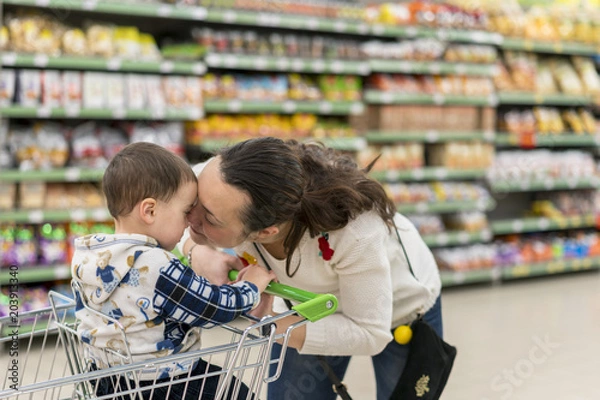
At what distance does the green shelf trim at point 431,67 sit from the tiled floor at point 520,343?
165 centimetres

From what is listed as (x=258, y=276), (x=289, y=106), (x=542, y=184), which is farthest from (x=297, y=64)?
(x=258, y=276)

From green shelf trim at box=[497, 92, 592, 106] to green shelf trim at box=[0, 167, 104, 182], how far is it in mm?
3234

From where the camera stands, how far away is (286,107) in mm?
4598

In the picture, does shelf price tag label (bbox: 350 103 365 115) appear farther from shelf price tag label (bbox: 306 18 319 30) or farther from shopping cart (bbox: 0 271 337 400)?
shopping cart (bbox: 0 271 337 400)

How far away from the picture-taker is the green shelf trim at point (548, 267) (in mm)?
5636

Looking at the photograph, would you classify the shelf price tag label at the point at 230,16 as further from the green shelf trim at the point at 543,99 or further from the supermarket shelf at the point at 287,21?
the green shelf trim at the point at 543,99

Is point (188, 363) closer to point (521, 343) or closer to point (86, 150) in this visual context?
point (86, 150)

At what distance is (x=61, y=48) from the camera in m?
4.00

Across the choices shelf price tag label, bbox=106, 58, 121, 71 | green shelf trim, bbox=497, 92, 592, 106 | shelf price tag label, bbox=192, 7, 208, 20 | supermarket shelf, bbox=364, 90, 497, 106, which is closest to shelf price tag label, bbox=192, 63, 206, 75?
shelf price tag label, bbox=192, 7, 208, 20

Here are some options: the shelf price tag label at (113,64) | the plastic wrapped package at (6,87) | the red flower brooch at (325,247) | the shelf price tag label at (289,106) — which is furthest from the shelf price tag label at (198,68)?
the red flower brooch at (325,247)

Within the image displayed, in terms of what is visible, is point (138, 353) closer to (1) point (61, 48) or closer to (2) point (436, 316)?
(2) point (436, 316)

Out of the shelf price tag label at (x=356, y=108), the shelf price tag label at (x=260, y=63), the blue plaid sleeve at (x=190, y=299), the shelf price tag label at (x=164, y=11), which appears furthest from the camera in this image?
Result: the shelf price tag label at (x=356, y=108)

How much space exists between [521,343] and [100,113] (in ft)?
8.74

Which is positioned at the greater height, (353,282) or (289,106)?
(353,282)
